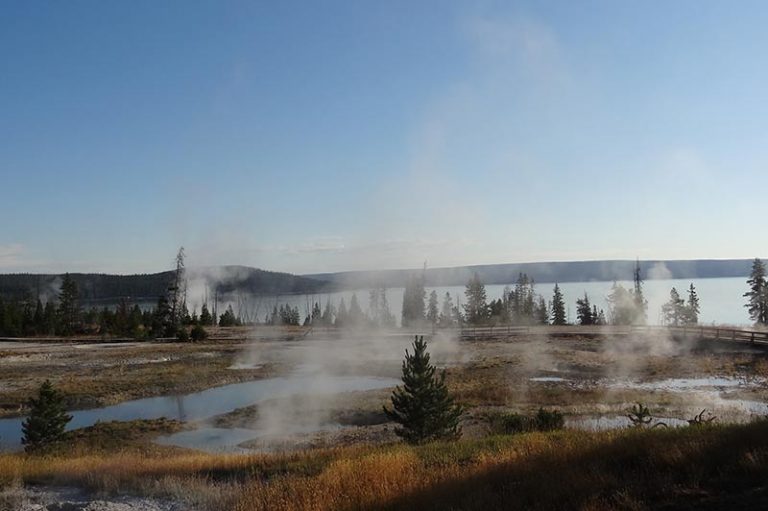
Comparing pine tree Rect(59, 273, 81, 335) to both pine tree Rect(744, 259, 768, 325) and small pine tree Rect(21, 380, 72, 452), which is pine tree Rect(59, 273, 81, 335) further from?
pine tree Rect(744, 259, 768, 325)

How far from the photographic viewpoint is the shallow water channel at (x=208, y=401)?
1138 inches

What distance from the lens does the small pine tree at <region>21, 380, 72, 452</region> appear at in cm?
2017

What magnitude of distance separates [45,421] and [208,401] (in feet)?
50.7

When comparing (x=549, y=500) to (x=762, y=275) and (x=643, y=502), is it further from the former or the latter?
(x=762, y=275)

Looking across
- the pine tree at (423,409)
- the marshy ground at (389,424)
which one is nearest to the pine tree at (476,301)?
the marshy ground at (389,424)

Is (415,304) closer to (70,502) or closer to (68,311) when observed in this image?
(68,311)

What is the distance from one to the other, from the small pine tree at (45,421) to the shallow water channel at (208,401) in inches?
132

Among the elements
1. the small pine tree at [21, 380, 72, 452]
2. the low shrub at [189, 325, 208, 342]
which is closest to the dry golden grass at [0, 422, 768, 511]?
the small pine tree at [21, 380, 72, 452]

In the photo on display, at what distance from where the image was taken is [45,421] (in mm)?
20438

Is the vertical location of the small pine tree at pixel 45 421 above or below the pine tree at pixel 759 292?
below

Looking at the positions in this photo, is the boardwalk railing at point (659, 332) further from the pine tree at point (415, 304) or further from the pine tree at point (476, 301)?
the pine tree at point (415, 304)

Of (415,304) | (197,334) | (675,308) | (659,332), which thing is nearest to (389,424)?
(659,332)

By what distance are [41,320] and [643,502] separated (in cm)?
9491

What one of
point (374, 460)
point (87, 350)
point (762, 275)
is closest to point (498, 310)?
point (762, 275)
